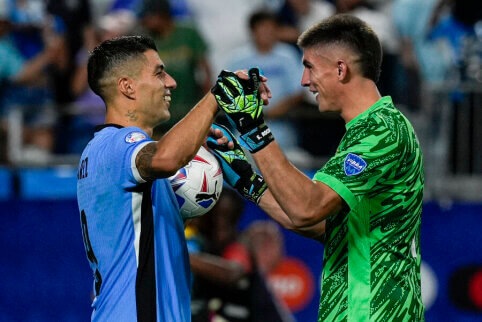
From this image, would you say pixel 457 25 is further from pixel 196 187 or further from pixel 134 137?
pixel 134 137

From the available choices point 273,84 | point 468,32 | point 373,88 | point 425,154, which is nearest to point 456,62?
point 468,32

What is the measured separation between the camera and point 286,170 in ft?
14.4

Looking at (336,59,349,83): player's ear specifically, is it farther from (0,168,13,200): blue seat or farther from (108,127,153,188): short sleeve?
(0,168,13,200): blue seat

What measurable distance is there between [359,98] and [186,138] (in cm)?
98

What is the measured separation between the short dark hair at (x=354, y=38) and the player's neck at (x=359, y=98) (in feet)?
0.20

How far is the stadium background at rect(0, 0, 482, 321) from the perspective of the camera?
29.8ft

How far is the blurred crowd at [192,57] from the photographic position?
9.18 meters

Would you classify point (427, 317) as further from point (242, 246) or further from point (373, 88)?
point (373, 88)

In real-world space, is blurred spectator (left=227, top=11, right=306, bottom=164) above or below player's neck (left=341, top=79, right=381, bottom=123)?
below

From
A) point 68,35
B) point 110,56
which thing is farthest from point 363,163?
point 68,35

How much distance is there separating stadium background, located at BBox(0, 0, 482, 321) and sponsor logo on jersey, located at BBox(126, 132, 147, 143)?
15.3 feet

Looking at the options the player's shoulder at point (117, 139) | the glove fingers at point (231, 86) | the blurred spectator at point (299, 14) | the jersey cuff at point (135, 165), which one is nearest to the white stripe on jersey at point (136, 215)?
the jersey cuff at point (135, 165)

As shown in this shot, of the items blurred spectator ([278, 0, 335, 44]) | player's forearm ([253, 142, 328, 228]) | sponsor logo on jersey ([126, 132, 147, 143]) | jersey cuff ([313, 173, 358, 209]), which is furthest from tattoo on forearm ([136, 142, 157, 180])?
blurred spectator ([278, 0, 335, 44])

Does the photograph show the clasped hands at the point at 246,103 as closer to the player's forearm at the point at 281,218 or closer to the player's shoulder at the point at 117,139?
the player's shoulder at the point at 117,139
